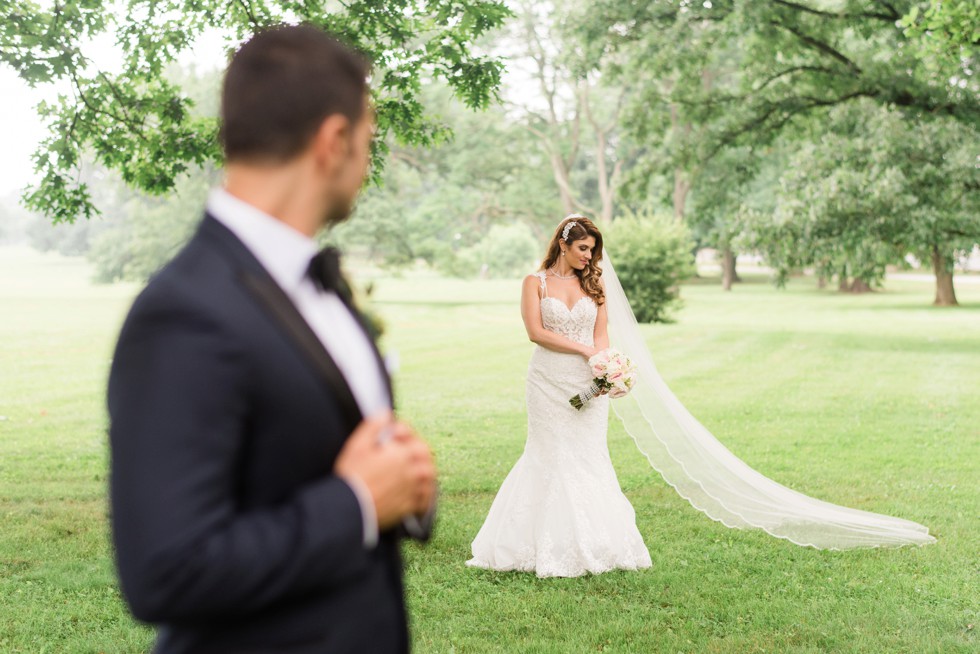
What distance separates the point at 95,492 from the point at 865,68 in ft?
60.8

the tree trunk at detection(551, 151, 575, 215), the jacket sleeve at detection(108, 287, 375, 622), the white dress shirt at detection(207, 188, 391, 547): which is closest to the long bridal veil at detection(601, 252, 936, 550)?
the white dress shirt at detection(207, 188, 391, 547)

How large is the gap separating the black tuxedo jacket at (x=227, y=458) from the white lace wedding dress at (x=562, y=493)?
237 inches

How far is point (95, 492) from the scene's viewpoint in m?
10.7

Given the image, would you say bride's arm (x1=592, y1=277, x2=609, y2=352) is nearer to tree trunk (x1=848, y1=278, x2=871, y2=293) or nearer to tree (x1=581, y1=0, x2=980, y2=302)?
tree (x1=581, y1=0, x2=980, y2=302)

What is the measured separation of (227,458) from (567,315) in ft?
21.1

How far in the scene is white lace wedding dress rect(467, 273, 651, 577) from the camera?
767cm

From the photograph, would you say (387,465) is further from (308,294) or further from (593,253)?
(593,253)

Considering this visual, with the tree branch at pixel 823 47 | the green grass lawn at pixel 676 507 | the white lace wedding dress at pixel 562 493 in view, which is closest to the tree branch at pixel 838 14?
the tree branch at pixel 823 47

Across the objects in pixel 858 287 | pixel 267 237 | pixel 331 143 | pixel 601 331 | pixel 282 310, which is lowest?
pixel 858 287

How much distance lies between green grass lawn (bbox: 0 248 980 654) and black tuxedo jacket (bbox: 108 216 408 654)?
4.74 meters

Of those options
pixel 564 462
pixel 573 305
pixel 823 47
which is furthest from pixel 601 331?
pixel 823 47

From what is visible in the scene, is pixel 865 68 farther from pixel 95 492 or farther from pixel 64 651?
pixel 64 651

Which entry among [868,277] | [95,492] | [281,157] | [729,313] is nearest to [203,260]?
[281,157]

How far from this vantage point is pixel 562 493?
25.4 feet
